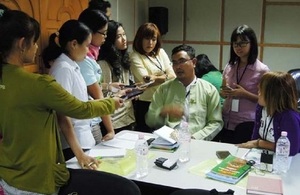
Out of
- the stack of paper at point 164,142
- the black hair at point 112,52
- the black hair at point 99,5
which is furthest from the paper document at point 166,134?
the black hair at point 99,5

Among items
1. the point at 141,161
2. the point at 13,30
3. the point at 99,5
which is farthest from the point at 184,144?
the point at 99,5

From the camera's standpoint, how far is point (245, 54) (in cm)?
274

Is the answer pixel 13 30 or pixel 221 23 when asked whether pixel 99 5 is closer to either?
pixel 13 30

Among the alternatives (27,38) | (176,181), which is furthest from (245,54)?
(27,38)

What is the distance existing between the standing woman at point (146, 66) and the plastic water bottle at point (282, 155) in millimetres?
1557

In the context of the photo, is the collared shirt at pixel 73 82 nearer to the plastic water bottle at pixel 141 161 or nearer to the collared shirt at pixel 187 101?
the plastic water bottle at pixel 141 161

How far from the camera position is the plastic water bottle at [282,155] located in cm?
184

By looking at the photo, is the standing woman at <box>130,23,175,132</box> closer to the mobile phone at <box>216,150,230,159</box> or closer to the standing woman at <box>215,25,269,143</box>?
the standing woman at <box>215,25,269,143</box>

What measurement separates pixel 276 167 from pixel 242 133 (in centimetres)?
82

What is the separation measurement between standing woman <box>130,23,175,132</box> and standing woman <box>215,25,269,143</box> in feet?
2.57

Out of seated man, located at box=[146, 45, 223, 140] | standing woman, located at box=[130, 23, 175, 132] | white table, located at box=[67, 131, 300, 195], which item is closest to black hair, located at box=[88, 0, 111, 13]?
standing woman, located at box=[130, 23, 175, 132]

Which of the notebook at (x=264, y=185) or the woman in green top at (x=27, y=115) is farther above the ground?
the woman in green top at (x=27, y=115)

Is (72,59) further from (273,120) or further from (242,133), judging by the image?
(242,133)

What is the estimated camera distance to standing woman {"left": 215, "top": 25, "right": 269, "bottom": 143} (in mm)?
2658
